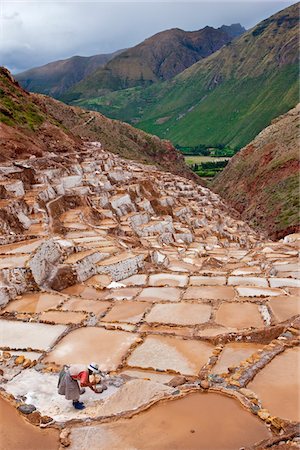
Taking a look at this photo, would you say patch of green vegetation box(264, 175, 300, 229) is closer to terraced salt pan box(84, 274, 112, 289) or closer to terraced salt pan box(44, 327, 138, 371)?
terraced salt pan box(84, 274, 112, 289)

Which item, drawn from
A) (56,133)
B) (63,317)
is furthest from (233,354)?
(56,133)

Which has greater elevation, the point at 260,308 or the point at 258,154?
the point at 260,308

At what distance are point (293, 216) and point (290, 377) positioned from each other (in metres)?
52.2

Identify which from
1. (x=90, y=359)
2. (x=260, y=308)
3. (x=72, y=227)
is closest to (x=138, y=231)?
(x=72, y=227)

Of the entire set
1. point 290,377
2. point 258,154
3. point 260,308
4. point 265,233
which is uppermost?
point 290,377

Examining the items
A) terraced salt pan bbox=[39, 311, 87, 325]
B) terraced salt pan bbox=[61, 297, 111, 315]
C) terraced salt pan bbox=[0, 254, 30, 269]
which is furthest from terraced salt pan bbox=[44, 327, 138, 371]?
terraced salt pan bbox=[0, 254, 30, 269]

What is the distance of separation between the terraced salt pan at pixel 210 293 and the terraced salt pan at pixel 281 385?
19.1ft

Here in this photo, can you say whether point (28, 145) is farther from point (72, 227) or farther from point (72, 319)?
point (72, 319)

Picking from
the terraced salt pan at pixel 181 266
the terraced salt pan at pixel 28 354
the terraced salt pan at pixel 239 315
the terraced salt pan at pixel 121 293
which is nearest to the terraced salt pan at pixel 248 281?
the terraced salt pan at pixel 239 315

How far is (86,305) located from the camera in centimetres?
1404

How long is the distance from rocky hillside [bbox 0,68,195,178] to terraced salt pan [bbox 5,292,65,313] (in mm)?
23646

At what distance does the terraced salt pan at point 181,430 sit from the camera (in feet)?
21.0

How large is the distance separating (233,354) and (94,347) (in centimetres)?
331

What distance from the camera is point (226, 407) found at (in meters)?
7.24
